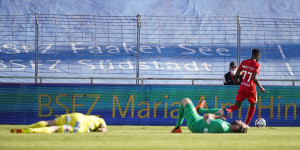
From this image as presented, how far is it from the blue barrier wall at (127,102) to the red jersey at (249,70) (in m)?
1.86

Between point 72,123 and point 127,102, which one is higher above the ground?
point 127,102

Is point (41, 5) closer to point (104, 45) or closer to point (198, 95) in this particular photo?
point (104, 45)

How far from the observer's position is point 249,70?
1061 centimetres

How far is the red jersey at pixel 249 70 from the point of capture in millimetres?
10547

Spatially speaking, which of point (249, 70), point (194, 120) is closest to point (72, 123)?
point (194, 120)

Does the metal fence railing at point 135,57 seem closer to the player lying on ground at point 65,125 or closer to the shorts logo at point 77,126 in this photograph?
the player lying on ground at point 65,125

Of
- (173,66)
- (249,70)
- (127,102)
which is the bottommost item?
(127,102)

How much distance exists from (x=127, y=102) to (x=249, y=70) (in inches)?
130

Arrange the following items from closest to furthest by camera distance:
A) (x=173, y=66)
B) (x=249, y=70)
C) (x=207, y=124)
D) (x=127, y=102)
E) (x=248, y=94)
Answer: (x=207, y=124) < (x=249, y=70) < (x=248, y=94) < (x=127, y=102) < (x=173, y=66)

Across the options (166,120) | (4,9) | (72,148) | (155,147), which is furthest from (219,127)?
(4,9)

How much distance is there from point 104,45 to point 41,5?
471 centimetres

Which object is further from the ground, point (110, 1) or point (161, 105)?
point (110, 1)

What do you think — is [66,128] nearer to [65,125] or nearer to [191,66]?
[65,125]

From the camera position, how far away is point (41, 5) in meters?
23.5
